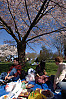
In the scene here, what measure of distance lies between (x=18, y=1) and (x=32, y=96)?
20.3 feet

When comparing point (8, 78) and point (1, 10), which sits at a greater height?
point (1, 10)

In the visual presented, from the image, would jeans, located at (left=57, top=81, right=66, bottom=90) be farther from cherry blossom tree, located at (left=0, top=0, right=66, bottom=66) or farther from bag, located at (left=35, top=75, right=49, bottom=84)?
cherry blossom tree, located at (left=0, top=0, right=66, bottom=66)

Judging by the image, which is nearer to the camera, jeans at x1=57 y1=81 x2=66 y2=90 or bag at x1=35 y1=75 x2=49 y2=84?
jeans at x1=57 y1=81 x2=66 y2=90

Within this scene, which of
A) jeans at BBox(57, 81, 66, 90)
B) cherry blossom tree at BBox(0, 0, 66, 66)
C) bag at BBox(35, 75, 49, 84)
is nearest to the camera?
jeans at BBox(57, 81, 66, 90)

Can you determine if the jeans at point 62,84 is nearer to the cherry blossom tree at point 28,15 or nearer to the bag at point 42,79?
the bag at point 42,79

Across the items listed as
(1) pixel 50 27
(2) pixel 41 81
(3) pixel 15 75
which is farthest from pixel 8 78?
(1) pixel 50 27

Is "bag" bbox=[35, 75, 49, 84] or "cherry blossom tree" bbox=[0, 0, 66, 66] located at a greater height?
"cherry blossom tree" bbox=[0, 0, 66, 66]

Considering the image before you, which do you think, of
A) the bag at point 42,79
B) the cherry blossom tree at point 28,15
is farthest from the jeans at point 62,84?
the cherry blossom tree at point 28,15

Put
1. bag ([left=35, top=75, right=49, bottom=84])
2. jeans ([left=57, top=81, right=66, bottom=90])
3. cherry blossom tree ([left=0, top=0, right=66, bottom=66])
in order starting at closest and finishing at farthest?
jeans ([left=57, top=81, right=66, bottom=90])
bag ([left=35, top=75, right=49, bottom=84])
cherry blossom tree ([left=0, top=0, right=66, bottom=66])

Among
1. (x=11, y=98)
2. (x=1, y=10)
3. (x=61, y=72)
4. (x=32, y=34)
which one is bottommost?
(x=11, y=98)

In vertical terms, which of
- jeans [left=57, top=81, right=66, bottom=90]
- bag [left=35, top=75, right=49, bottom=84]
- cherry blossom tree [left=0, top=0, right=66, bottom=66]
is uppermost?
cherry blossom tree [left=0, top=0, right=66, bottom=66]

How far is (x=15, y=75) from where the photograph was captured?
2.98 m

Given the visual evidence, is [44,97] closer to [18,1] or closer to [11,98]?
[11,98]

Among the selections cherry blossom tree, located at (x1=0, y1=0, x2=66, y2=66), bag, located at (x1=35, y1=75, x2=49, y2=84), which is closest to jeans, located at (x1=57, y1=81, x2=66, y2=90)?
bag, located at (x1=35, y1=75, x2=49, y2=84)
